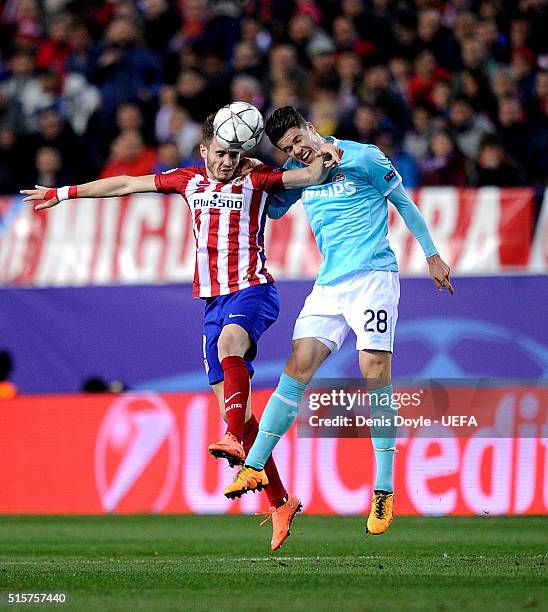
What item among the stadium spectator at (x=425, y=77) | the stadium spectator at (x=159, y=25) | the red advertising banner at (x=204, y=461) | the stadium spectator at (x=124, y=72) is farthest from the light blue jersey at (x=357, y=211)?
the stadium spectator at (x=159, y=25)

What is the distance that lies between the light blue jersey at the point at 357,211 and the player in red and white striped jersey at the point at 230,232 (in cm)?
20

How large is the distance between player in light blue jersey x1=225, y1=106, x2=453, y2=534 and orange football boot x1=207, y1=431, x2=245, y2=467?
0.52m

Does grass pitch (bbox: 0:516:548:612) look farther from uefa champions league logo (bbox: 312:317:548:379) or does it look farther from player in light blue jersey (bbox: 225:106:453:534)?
uefa champions league logo (bbox: 312:317:548:379)

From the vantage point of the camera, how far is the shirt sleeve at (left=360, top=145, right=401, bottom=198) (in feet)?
25.8

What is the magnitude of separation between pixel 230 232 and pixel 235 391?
93 cm

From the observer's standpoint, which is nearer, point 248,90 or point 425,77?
point 248,90

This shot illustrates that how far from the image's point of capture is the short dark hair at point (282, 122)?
769 cm

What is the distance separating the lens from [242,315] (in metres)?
7.71

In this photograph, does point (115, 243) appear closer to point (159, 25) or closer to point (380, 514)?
point (159, 25)

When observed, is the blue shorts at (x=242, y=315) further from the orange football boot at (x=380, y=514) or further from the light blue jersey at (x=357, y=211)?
the orange football boot at (x=380, y=514)

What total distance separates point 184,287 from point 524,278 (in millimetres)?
2997
